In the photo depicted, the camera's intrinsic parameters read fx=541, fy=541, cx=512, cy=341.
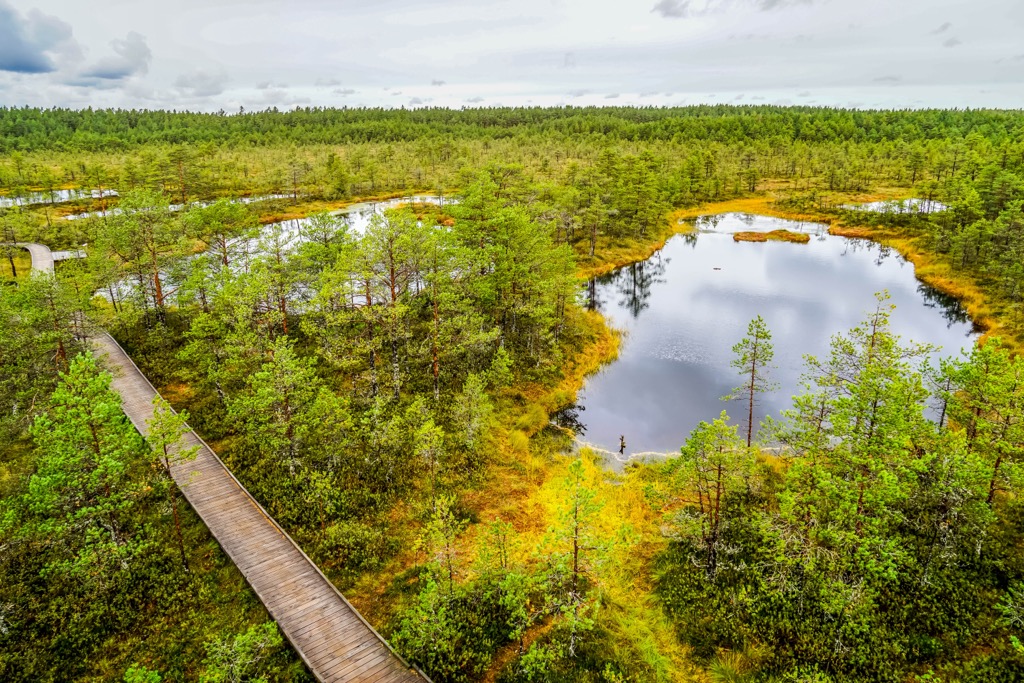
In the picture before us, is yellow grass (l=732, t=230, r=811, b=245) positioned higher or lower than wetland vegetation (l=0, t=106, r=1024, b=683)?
higher

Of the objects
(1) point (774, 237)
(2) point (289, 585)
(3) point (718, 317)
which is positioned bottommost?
(2) point (289, 585)

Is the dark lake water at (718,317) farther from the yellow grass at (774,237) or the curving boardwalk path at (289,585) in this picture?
the curving boardwalk path at (289,585)

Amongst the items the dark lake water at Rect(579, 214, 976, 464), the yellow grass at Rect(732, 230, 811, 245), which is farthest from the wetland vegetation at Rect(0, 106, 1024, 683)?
the yellow grass at Rect(732, 230, 811, 245)

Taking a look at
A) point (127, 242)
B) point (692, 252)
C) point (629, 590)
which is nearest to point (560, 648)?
point (629, 590)

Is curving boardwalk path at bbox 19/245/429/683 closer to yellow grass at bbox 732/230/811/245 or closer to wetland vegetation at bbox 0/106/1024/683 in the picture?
wetland vegetation at bbox 0/106/1024/683

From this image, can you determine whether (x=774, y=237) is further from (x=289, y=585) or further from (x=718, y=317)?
(x=289, y=585)

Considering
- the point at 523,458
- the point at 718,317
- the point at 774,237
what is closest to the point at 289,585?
the point at 523,458
